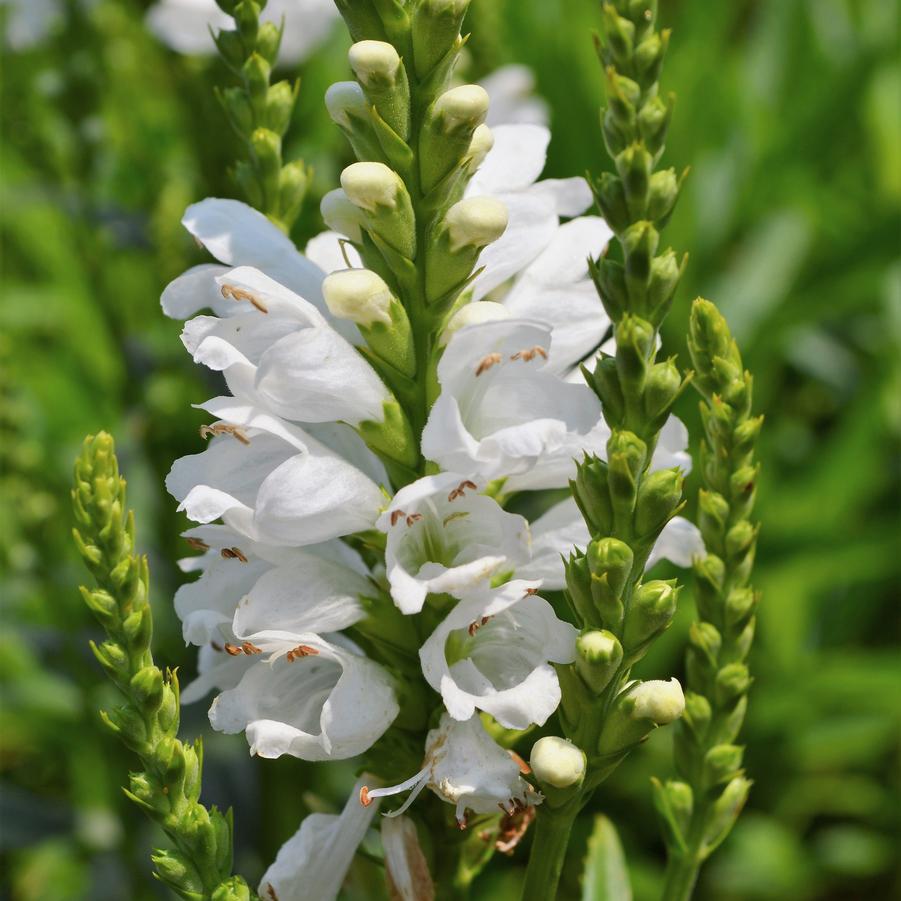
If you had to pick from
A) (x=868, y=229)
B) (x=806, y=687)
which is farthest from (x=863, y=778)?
(x=868, y=229)

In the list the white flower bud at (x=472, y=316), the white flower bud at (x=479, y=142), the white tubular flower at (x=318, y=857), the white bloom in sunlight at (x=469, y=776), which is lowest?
the white tubular flower at (x=318, y=857)

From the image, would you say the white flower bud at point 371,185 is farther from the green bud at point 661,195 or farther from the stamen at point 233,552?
the stamen at point 233,552

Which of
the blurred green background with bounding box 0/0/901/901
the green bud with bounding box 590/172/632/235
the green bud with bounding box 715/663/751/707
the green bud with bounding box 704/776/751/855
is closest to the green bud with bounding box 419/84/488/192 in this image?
the green bud with bounding box 590/172/632/235

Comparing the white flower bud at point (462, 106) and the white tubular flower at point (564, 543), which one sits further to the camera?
the white tubular flower at point (564, 543)

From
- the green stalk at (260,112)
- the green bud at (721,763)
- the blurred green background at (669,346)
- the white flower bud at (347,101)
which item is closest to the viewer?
the white flower bud at (347,101)

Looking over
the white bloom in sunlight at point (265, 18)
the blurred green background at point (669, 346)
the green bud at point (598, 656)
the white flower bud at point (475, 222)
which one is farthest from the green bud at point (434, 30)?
the white bloom in sunlight at point (265, 18)

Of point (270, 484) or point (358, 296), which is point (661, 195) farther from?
point (270, 484)
